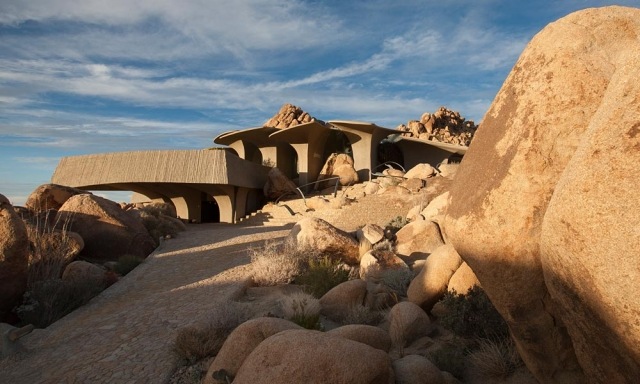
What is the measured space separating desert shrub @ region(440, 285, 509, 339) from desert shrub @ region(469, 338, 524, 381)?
343 millimetres

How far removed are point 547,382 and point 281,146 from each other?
30389mm

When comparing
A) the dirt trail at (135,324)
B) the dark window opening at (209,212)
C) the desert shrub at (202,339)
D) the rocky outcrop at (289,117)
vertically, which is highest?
the rocky outcrop at (289,117)

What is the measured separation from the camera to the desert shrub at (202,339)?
5.66 meters

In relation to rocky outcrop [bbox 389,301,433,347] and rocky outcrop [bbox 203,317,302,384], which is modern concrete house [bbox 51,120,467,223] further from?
rocky outcrop [bbox 203,317,302,384]

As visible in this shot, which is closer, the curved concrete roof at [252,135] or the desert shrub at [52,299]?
the desert shrub at [52,299]

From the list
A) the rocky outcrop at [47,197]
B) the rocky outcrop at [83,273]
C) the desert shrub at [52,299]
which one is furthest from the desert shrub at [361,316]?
the rocky outcrop at [47,197]

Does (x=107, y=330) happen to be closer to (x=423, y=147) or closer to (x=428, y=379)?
(x=428, y=379)

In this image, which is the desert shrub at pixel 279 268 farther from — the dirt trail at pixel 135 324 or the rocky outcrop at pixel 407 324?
the rocky outcrop at pixel 407 324

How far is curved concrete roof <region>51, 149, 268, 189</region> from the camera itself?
942 inches

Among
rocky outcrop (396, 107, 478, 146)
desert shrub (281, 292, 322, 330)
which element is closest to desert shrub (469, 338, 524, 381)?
desert shrub (281, 292, 322, 330)

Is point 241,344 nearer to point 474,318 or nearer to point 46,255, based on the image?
point 474,318

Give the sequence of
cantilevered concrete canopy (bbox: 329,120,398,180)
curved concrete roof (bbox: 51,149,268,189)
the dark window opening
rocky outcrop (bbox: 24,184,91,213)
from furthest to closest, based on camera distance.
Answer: the dark window opening → cantilevered concrete canopy (bbox: 329,120,398,180) → curved concrete roof (bbox: 51,149,268,189) → rocky outcrop (bbox: 24,184,91,213)

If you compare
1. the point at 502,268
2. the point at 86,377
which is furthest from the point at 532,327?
the point at 86,377

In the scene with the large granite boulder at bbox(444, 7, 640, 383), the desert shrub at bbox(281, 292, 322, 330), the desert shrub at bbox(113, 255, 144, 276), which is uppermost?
the large granite boulder at bbox(444, 7, 640, 383)
